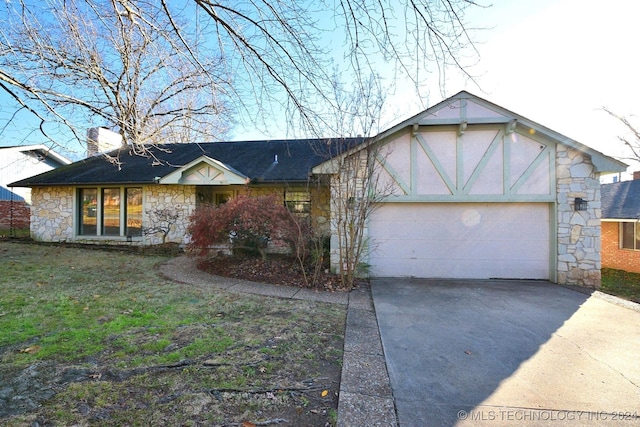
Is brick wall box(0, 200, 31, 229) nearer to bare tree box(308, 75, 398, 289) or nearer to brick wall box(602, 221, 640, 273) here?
bare tree box(308, 75, 398, 289)

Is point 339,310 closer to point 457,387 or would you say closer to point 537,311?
point 457,387

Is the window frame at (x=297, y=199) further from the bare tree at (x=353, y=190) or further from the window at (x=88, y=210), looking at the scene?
the window at (x=88, y=210)

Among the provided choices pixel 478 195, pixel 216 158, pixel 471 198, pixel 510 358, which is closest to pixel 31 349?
pixel 510 358

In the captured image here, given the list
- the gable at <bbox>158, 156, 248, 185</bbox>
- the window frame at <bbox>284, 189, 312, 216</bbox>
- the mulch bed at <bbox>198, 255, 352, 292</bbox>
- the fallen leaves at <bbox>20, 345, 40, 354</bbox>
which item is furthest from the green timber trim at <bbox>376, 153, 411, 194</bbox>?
the fallen leaves at <bbox>20, 345, 40, 354</bbox>

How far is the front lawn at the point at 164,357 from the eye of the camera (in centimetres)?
240

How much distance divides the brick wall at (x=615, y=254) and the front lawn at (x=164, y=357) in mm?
15903

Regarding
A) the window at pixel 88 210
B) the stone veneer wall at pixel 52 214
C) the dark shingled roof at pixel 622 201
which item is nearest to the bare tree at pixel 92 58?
the window at pixel 88 210

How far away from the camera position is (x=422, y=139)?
764 centimetres

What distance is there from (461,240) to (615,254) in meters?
12.1

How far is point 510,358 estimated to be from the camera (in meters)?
3.48

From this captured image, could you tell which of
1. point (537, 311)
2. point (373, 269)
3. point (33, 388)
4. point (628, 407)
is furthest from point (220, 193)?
point (628, 407)

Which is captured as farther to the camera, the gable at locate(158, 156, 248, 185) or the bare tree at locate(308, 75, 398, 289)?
the gable at locate(158, 156, 248, 185)

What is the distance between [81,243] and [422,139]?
13725mm

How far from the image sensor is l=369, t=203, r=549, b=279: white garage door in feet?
24.7
